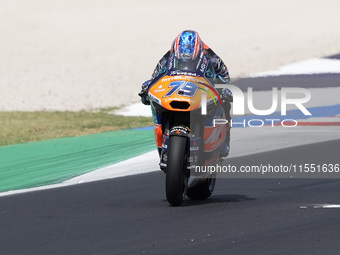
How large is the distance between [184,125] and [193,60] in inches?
26.8

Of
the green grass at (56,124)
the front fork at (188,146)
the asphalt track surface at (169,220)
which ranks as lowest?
the green grass at (56,124)

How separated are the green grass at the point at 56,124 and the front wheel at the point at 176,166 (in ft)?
27.1

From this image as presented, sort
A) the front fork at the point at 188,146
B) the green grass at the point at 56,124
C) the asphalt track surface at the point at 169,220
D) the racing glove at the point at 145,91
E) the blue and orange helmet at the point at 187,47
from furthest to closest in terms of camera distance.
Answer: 1. the green grass at the point at 56,124
2. the racing glove at the point at 145,91
3. the blue and orange helmet at the point at 187,47
4. the front fork at the point at 188,146
5. the asphalt track surface at the point at 169,220

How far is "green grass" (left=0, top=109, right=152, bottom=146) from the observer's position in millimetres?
16812

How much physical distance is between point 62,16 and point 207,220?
36.6 metres

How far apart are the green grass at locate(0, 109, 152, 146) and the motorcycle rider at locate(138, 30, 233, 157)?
7.67 metres

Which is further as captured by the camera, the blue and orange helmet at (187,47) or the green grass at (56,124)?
the green grass at (56,124)

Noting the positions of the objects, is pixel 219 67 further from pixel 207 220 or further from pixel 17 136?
pixel 17 136

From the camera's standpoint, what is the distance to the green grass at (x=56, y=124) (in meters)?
16.8

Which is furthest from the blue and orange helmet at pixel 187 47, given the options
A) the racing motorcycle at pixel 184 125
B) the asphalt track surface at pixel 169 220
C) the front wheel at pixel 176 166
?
the asphalt track surface at pixel 169 220

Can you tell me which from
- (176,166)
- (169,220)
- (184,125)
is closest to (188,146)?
(184,125)

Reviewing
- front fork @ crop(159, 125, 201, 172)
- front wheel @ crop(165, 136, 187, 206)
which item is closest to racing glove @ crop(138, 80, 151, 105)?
front fork @ crop(159, 125, 201, 172)

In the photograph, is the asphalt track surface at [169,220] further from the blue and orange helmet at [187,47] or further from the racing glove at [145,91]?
the blue and orange helmet at [187,47]

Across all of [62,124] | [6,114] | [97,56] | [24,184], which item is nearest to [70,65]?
[97,56]
